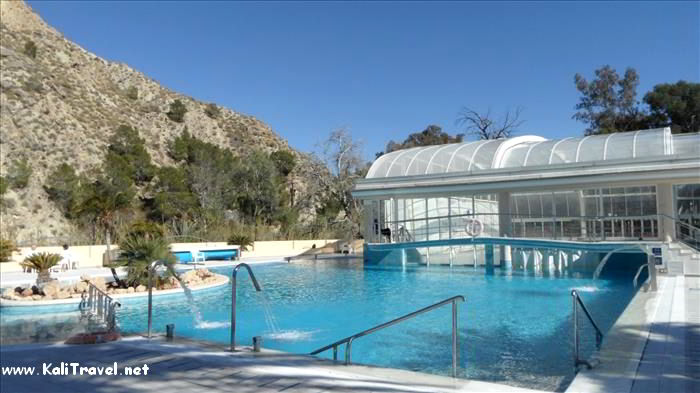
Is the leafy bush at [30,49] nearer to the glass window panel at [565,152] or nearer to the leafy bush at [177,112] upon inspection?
the leafy bush at [177,112]

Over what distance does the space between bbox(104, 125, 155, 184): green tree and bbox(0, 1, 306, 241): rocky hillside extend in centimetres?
165

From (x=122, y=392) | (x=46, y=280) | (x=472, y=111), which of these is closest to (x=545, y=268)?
(x=46, y=280)

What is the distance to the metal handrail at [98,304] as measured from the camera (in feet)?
25.2

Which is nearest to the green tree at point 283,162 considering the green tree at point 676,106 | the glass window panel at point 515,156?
the glass window panel at point 515,156

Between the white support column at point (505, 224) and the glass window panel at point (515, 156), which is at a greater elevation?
the glass window panel at point (515, 156)

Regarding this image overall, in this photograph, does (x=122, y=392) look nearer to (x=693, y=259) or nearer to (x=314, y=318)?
(x=314, y=318)

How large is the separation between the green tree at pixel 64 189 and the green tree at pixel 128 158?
233 cm

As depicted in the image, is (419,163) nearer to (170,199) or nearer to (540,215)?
(540,215)

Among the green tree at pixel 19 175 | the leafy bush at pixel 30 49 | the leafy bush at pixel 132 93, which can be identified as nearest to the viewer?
the green tree at pixel 19 175

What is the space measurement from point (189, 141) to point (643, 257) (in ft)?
126

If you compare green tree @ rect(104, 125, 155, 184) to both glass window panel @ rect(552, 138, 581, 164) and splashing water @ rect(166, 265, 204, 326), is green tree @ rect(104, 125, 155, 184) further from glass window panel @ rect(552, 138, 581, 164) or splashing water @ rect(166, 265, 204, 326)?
glass window panel @ rect(552, 138, 581, 164)

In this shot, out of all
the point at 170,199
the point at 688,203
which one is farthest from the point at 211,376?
the point at 170,199

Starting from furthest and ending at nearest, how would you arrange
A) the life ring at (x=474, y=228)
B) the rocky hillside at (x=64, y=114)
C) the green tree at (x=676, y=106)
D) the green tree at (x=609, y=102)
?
1. the green tree at (x=609, y=102)
2. the green tree at (x=676, y=106)
3. the rocky hillside at (x=64, y=114)
4. the life ring at (x=474, y=228)

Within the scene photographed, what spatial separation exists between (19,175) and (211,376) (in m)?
34.2
